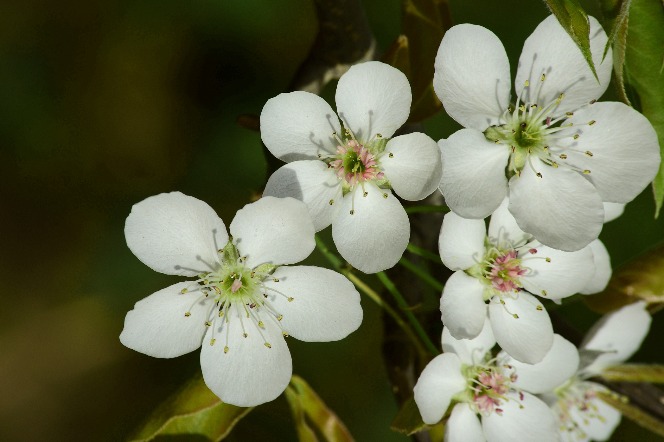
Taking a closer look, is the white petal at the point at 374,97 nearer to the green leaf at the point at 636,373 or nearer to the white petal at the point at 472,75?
the white petal at the point at 472,75

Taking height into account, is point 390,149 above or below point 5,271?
above

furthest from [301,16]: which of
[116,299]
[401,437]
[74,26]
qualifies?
[401,437]

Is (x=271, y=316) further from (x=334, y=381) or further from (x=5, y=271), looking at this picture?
(x=5, y=271)

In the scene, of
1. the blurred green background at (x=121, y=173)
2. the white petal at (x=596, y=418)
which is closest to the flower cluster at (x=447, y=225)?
the white petal at (x=596, y=418)

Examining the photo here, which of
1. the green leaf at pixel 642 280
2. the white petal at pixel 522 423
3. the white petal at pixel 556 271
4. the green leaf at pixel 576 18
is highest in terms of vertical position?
the green leaf at pixel 576 18

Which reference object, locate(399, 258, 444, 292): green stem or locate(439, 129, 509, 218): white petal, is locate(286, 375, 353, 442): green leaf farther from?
locate(439, 129, 509, 218): white petal

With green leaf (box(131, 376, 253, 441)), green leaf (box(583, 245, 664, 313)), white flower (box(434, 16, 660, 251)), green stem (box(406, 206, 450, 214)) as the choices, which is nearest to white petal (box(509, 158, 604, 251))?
white flower (box(434, 16, 660, 251))
